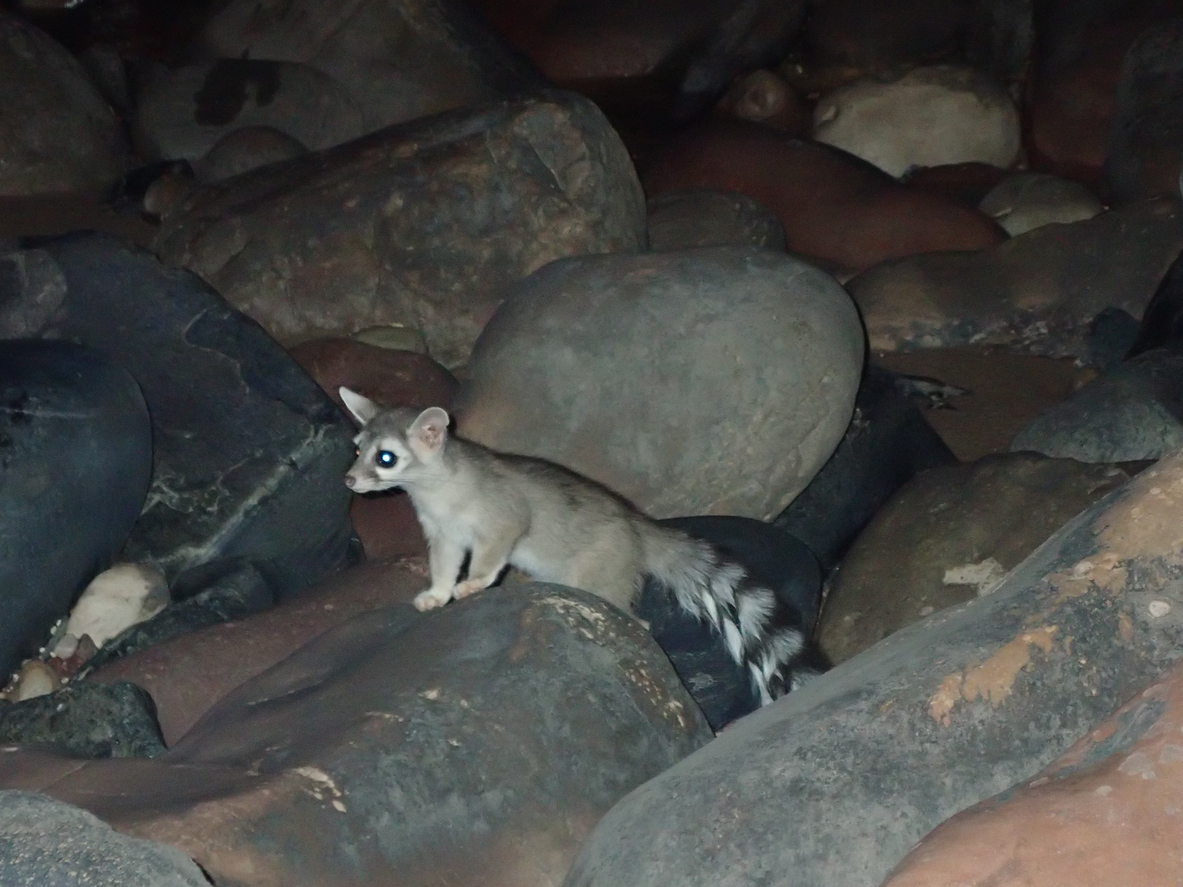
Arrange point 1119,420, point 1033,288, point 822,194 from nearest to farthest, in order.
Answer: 1. point 1119,420
2. point 1033,288
3. point 822,194

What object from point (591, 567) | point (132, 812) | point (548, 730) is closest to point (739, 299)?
point (591, 567)

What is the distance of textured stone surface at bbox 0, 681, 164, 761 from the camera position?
4.59 meters

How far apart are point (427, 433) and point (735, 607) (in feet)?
4.25

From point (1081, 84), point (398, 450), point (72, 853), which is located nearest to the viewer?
point (72, 853)

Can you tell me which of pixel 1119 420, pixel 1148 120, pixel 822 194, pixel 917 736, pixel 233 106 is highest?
pixel 917 736

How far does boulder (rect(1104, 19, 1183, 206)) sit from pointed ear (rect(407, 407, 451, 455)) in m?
7.08

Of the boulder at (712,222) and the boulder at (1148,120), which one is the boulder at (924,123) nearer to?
the boulder at (1148,120)

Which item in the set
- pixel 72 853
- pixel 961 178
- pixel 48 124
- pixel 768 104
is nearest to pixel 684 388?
pixel 72 853

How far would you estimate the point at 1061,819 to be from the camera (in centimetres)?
254

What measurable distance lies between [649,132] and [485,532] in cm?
861

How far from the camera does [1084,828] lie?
2521mm

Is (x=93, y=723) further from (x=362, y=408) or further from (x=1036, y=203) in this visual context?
(x=1036, y=203)

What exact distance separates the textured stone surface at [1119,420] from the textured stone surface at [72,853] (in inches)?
184

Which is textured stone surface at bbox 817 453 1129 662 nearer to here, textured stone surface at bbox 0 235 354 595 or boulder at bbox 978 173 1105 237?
textured stone surface at bbox 0 235 354 595
